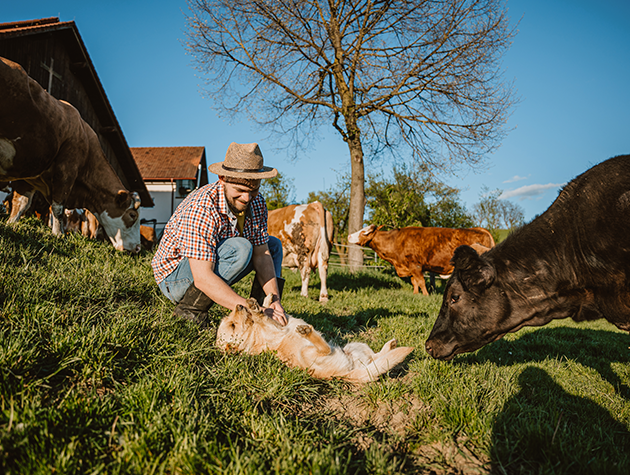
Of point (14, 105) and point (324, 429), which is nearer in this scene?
point (324, 429)

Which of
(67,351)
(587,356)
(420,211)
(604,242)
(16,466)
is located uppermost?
(420,211)

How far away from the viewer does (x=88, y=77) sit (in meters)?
14.2

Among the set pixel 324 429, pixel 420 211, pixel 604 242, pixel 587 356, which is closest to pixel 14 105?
pixel 324 429

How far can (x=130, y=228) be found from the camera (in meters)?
8.35

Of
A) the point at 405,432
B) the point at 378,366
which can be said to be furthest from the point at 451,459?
the point at 378,366

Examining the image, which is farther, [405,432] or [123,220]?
[123,220]

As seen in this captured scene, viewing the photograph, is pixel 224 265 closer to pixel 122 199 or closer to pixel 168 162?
pixel 122 199

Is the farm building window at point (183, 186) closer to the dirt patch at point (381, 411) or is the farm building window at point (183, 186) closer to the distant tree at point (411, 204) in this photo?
the distant tree at point (411, 204)

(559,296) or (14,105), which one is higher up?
(14,105)

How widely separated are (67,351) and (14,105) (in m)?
5.96

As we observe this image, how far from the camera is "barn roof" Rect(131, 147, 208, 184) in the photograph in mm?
28945

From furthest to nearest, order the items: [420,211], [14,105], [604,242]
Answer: [420,211] → [14,105] → [604,242]

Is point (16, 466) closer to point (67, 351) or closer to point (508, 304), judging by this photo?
point (67, 351)

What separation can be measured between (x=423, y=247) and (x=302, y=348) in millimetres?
9140
